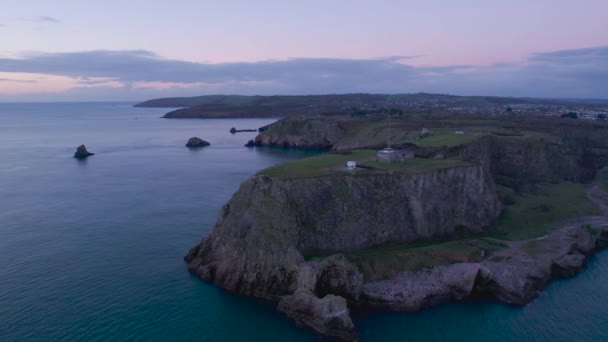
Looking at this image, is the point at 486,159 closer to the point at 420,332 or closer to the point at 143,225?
the point at 420,332

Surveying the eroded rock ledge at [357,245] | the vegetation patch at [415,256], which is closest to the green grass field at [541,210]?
the eroded rock ledge at [357,245]

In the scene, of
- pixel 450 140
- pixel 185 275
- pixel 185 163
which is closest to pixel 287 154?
pixel 185 163

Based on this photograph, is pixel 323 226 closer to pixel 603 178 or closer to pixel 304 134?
pixel 603 178

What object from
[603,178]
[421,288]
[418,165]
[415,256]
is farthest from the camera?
[603,178]

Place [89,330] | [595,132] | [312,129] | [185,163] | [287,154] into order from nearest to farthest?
[89,330] < [595,132] < [185,163] < [287,154] < [312,129]

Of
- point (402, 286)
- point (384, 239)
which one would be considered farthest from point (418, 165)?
point (402, 286)

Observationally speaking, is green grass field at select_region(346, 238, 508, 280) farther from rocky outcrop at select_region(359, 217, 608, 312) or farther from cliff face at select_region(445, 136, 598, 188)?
cliff face at select_region(445, 136, 598, 188)

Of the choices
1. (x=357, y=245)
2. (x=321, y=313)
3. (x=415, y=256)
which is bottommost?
(x=321, y=313)
